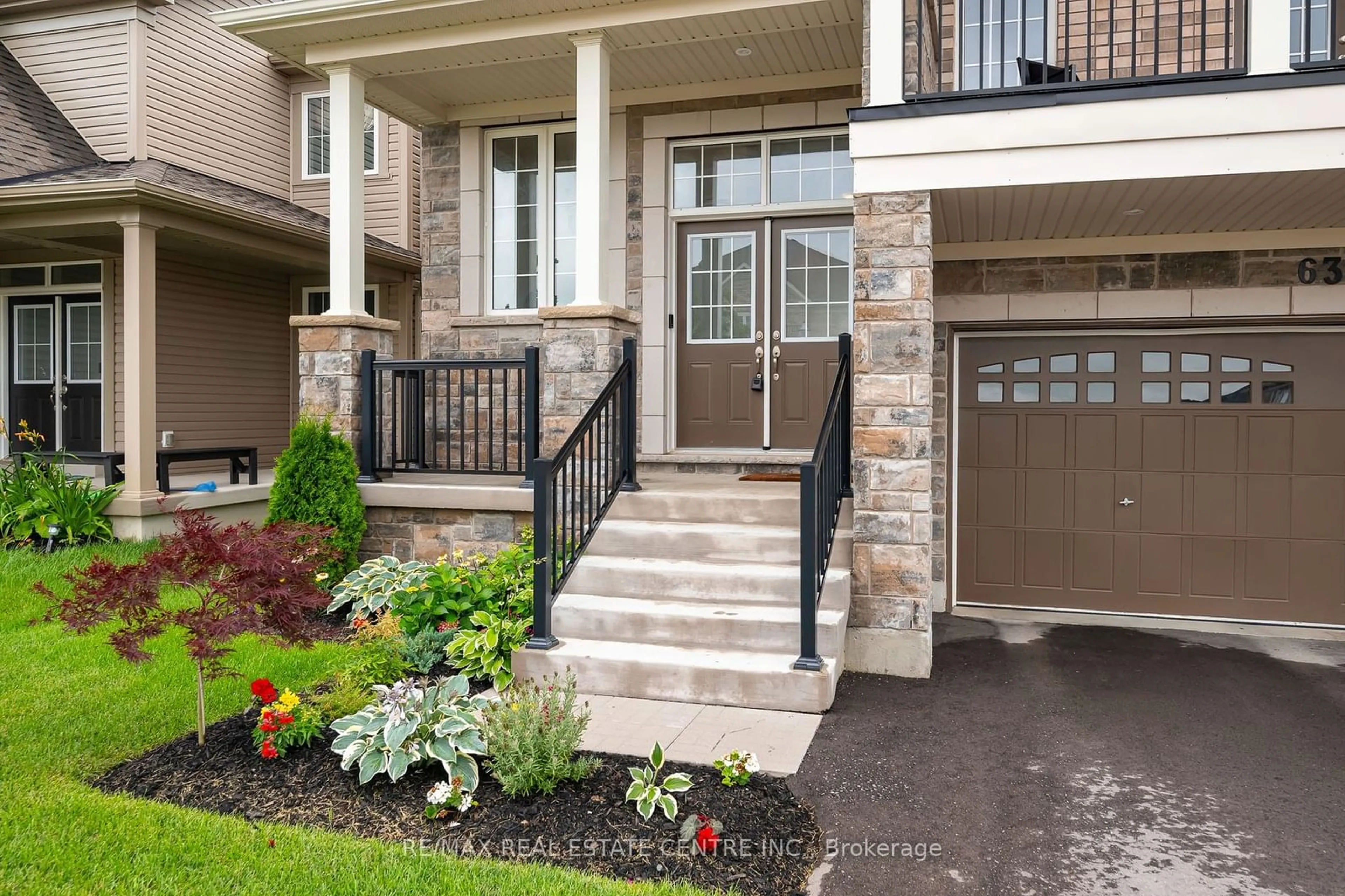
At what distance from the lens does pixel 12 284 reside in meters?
10.6

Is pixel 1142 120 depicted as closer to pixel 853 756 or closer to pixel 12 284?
pixel 853 756

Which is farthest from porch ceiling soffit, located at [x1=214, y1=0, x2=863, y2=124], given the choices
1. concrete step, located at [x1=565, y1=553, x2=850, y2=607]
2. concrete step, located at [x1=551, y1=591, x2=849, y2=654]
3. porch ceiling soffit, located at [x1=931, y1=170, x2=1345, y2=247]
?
concrete step, located at [x1=551, y1=591, x2=849, y2=654]

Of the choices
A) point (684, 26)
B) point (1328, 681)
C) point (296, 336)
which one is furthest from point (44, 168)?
point (1328, 681)

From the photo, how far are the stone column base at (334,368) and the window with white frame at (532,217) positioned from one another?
1.36m

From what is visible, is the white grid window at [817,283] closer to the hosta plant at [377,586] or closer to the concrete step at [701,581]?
the concrete step at [701,581]

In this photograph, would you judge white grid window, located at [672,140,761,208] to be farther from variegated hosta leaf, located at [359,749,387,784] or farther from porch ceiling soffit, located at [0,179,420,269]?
variegated hosta leaf, located at [359,749,387,784]

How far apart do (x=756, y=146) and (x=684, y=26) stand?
1.32 metres

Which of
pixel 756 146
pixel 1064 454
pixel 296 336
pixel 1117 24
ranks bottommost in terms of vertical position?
pixel 1064 454

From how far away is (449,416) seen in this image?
6848mm

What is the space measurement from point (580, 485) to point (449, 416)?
160 centimetres

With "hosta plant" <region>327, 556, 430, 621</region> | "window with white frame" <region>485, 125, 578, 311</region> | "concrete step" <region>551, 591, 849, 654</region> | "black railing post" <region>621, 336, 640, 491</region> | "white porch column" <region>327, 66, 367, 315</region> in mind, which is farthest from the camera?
"window with white frame" <region>485, 125, 578, 311</region>

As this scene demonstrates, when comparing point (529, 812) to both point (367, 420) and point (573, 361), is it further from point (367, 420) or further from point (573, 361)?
point (367, 420)

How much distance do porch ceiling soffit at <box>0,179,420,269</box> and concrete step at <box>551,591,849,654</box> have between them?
17.6 feet

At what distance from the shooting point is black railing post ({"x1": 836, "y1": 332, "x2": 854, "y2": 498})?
18.4 feet
